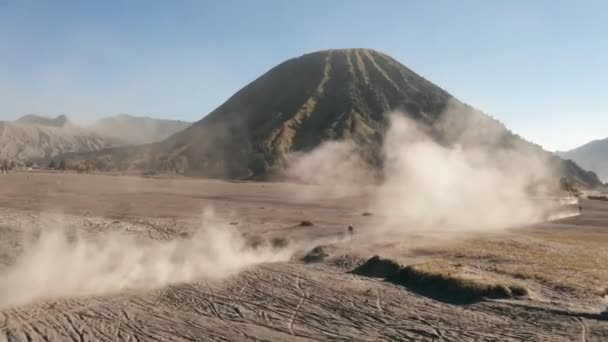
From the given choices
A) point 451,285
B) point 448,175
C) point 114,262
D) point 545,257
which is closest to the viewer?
point 451,285

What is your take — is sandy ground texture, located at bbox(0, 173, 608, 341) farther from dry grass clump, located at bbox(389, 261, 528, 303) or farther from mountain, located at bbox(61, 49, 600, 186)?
mountain, located at bbox(61, 49, 600, 186)

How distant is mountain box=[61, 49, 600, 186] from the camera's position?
147875 millimetres

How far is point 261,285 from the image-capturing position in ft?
80.6

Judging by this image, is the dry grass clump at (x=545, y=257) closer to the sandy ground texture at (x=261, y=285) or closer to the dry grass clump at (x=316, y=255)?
the sandy ground texture at (x=261, y=285)

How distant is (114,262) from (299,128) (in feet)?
445

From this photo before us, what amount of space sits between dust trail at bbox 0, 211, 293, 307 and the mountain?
96286mm

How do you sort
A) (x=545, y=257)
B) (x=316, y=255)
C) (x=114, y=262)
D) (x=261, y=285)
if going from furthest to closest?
1. (x=316, y=255)
2. (x=545, y=257)
3. (x=114, y=262)
4. (x=261, y=285)

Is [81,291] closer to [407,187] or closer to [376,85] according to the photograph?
[407,187]

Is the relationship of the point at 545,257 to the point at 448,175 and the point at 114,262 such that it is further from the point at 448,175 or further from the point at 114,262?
the point at 448,175

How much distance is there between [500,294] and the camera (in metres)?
22.3

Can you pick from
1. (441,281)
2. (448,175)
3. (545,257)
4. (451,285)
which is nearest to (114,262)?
(441,281)

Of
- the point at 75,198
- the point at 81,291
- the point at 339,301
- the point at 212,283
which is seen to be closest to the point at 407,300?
the point at 339,301

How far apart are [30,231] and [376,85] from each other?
165m

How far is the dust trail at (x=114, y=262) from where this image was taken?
23516mm
